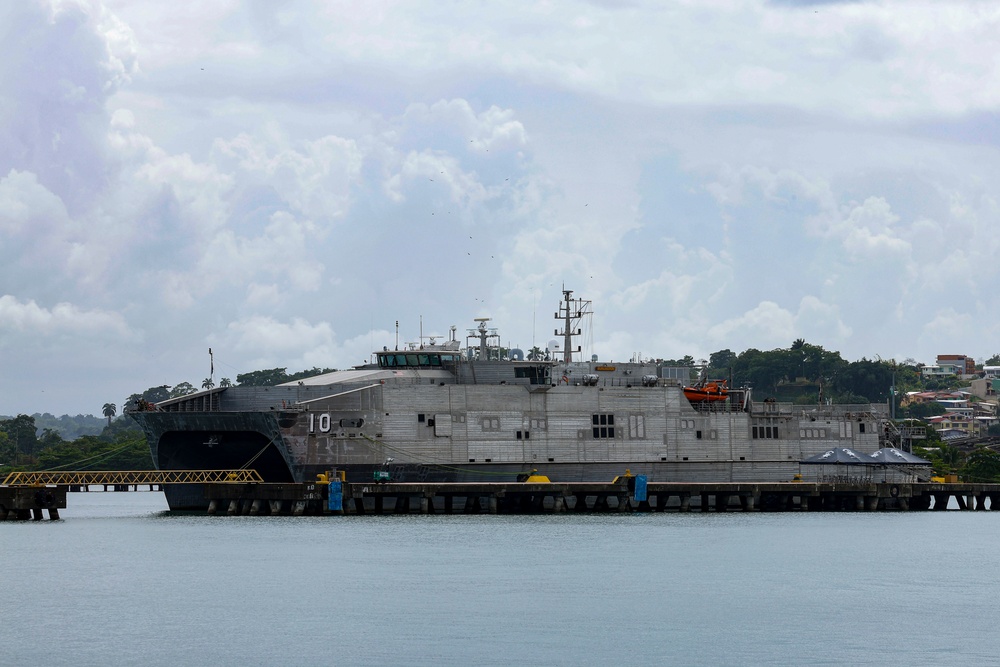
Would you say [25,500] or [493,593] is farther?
[25,500]

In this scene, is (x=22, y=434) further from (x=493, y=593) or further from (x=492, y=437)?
(x=493, y=593)

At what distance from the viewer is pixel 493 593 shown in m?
42.5

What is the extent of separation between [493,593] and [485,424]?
1063 inches

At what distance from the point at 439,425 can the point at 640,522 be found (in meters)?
10.5

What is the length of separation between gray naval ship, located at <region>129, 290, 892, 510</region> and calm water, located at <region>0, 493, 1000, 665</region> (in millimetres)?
4827

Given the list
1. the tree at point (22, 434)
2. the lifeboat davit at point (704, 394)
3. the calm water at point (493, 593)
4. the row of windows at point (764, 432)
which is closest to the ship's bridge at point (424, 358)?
the calm water at point (493, 593)

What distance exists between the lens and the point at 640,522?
2458 inches

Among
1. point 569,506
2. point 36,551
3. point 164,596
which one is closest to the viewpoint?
point 164,596

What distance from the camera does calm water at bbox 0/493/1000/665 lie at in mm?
35219

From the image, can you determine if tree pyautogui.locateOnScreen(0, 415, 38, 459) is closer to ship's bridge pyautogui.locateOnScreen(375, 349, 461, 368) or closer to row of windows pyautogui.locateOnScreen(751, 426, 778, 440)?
ship's bridge pyautogui.locateOnScreen(375, 349, 461, 368)

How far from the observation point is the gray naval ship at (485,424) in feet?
216

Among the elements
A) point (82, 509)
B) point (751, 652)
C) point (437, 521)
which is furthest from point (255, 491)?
point (751, 652)

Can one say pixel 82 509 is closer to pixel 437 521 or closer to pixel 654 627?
pixel 437 521

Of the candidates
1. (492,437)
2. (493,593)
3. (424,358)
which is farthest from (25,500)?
(493,593)
